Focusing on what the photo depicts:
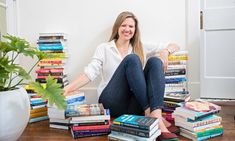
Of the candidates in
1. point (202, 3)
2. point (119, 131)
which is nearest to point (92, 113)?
point (119, 131)

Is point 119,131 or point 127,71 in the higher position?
point 127,71

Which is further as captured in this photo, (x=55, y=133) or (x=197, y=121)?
(x=55, y=133)

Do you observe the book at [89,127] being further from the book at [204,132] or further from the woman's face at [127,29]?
the woman's face at [127,29]

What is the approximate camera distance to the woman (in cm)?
176

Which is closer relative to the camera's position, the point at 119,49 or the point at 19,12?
the point at 119,49

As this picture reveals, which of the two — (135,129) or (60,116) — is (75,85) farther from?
(135,129)

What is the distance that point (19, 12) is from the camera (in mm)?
2756

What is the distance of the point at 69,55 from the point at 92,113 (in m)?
1.16

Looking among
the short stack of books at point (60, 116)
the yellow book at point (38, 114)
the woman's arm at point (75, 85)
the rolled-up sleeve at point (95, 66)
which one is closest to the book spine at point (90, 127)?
the short stack of books at point (60, 116)

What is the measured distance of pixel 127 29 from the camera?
2223 millimetres

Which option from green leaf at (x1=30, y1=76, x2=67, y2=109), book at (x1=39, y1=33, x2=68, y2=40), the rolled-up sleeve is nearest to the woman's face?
the rolled-up sleeve

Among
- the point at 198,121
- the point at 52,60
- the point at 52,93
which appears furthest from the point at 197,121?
the point at 52,60

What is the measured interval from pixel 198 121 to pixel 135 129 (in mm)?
429

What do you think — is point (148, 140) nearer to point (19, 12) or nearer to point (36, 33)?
point (36, 33)
